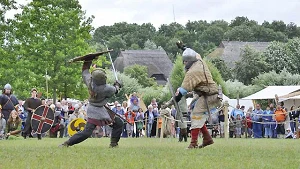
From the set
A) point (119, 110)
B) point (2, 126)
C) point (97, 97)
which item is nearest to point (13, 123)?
point (2, 126)

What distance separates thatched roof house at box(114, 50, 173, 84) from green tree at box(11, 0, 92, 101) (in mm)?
53885

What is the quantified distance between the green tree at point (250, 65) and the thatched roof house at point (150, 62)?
26.6m

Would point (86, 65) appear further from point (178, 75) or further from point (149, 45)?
point (149, 45)

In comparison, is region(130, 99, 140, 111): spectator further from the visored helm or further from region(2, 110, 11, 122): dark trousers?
the visored helm

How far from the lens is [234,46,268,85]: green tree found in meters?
71.3

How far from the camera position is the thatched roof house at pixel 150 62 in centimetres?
10012

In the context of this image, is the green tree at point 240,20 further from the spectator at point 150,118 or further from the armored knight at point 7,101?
the armored knight at point 7,101

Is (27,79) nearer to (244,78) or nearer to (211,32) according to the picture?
(244,78)

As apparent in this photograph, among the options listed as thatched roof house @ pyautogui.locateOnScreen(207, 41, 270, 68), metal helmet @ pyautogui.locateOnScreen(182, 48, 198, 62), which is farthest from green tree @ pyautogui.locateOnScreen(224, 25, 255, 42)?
metal helmet @ pyautogui.locateOnScreen(182, 48, 198, 62)

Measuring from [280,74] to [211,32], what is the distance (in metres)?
85.3

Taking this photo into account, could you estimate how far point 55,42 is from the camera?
44.2 m

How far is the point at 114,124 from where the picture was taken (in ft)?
48.5

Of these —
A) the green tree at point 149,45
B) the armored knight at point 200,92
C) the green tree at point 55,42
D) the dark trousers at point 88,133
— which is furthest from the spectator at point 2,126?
the green tree at point 149,45

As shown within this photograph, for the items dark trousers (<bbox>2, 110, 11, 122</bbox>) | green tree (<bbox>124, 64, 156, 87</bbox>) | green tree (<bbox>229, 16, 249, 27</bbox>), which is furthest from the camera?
green tree (<bbox>229, 16, 249, 27</bbox>)
